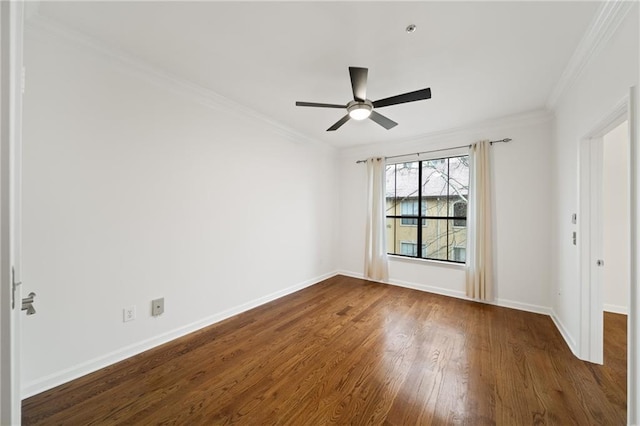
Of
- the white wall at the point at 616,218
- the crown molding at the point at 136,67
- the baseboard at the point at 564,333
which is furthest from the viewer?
the white wall at the point at 616,218

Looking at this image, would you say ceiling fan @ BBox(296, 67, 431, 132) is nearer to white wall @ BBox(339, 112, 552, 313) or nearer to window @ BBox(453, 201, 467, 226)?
white wall @ BBox(339, 112, 552, 313)

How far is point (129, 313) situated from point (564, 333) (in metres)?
4.19

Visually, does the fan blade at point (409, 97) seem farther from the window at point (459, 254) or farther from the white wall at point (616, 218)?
the white wall at point (616, 218)

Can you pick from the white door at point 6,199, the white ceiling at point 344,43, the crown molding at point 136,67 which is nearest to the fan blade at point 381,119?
the white ceiling at point 344,43

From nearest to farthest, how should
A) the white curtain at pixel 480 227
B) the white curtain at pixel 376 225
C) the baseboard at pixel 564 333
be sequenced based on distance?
1. the baseboard at pixel 564 333
2. the white curtain at pixel 480 227
3. the white curtain at pixel 376 225

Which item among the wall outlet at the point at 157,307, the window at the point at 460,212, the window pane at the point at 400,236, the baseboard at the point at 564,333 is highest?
the window at the point at 460,212

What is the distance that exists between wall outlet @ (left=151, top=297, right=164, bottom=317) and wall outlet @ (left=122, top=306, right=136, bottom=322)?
149mm

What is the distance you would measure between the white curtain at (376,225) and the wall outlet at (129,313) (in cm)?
344

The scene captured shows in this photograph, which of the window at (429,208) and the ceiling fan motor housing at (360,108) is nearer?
the ceiling fan motor housing at (360,108)

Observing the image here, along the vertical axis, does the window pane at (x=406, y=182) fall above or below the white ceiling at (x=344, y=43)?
below

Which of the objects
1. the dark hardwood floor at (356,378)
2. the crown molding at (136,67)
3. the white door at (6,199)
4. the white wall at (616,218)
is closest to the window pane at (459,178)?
the white wall at (616,218)

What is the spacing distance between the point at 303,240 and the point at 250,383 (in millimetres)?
2463

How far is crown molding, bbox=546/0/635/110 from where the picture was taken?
1.50m

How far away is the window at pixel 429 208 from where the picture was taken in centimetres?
390
